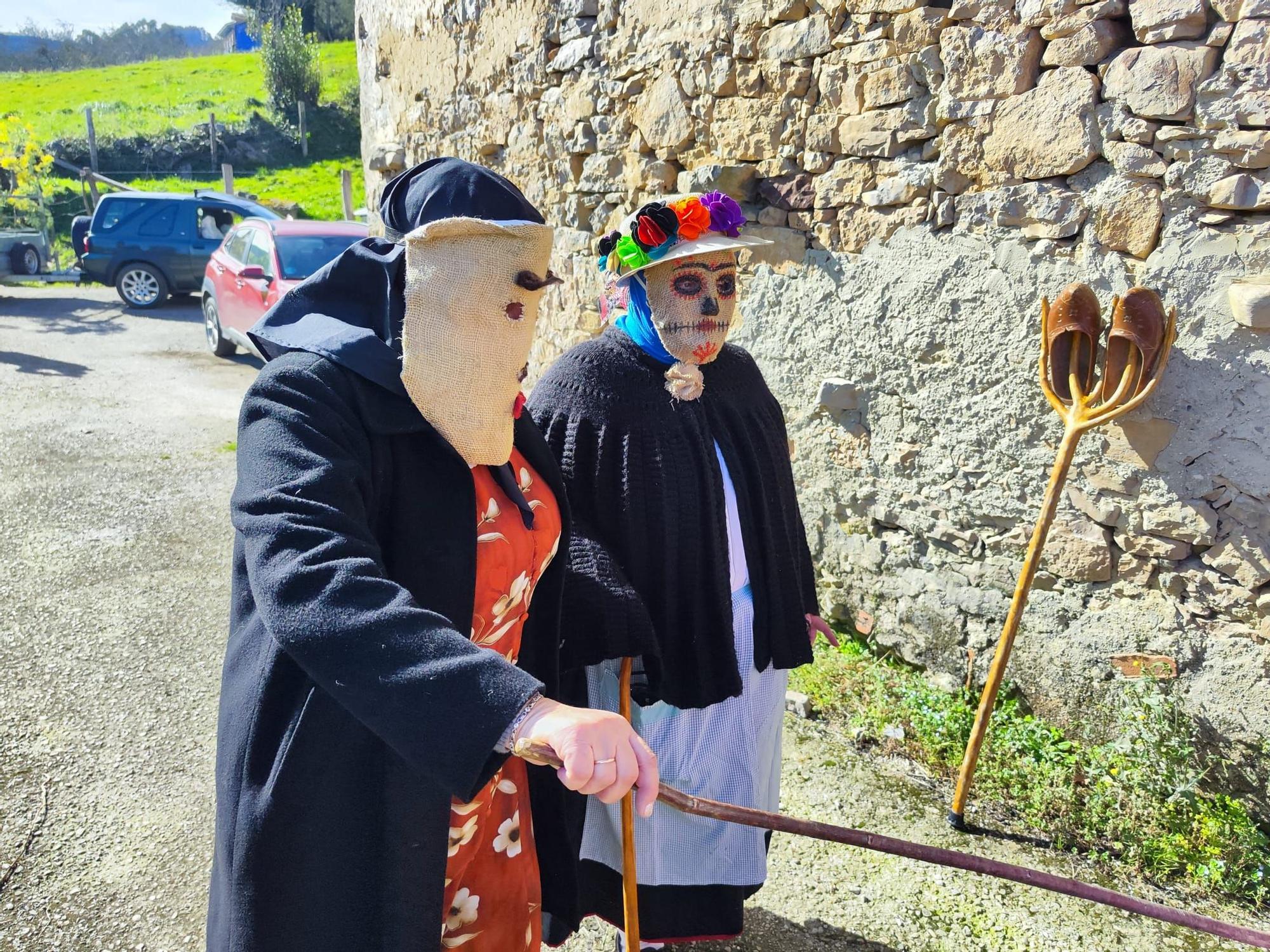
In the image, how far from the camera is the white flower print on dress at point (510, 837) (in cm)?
176

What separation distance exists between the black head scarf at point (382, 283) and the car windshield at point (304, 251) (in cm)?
748

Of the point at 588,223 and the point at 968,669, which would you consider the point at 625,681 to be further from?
the point at 588,223

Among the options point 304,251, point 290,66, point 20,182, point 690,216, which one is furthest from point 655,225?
point 290,66

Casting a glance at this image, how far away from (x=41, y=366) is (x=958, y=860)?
34.2 feet

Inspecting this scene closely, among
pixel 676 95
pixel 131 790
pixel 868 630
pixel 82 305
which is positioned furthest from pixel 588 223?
pixel 82 305

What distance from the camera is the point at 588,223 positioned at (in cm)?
492

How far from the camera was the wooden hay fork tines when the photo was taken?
1318mm

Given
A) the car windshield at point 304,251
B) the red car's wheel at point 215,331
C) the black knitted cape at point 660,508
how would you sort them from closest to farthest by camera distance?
the black knitted cape at point 660,508 < the car windshield at point 304,251 < the red car's wheel at point 215,331

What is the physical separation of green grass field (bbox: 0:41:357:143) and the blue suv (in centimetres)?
1708

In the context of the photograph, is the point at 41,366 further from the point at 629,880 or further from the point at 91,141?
the point at 91,141

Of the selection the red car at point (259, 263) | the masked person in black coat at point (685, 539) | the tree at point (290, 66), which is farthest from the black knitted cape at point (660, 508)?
the tree at point (290, 66)

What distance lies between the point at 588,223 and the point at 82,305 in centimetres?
1132

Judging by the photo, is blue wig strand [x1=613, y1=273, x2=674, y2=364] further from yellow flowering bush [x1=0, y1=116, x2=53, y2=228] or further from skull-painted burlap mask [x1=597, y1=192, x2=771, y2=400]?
yellow flowering bush [x1=0, y1=116, x2=53, y2=228]

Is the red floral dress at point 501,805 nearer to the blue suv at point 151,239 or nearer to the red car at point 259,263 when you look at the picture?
the red car at point 259,263
